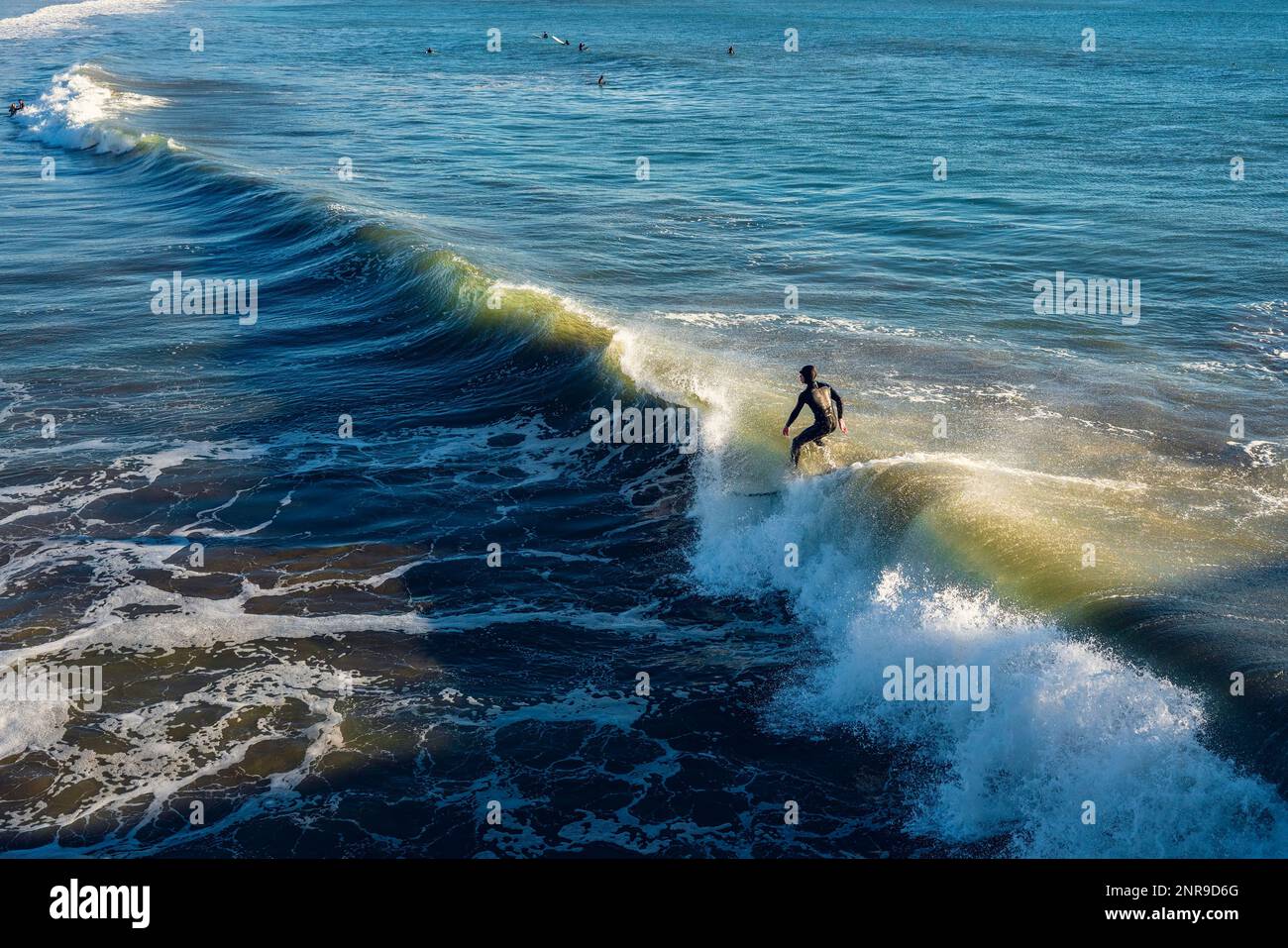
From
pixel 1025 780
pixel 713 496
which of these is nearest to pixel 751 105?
pixel 713 496

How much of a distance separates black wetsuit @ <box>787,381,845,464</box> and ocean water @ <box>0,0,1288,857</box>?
36cm

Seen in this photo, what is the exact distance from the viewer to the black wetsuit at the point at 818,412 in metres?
15.7

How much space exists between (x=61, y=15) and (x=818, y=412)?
102m

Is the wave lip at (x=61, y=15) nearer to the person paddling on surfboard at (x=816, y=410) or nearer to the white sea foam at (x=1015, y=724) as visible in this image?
the person paddling on surfboard at (x=816, y=410)

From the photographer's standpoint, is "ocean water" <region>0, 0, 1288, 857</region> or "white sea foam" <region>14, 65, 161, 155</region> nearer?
"ocean water" <region>0, 0, 1288, 857</region>

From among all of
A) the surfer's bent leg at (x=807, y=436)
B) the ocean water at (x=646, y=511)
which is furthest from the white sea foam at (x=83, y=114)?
the surfer's bent leg at (x=807, y=436)

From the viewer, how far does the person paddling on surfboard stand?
51.3 ft

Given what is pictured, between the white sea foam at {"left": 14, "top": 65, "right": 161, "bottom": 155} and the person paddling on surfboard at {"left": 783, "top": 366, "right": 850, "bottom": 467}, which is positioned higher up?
the white sea foam at {"left": 14, "top": 65, "right": 161, "bottom": 155}

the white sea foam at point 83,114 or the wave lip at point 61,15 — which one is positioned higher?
the wave lip at point 61,15

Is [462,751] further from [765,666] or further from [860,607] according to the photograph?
[860,607]

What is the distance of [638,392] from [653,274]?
23.9ft

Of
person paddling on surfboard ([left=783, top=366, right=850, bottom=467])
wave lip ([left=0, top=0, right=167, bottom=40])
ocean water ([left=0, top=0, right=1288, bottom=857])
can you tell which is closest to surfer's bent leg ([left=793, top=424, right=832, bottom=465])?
person paddling on surfboard ([left=783, top=366, right=850, bottom=467])

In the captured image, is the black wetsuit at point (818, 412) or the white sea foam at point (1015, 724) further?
the black wetsuit at point (818, 412)

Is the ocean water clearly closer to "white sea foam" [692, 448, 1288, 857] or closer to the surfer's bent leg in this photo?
"white sea foam" [692, 448, 1288, 857]
